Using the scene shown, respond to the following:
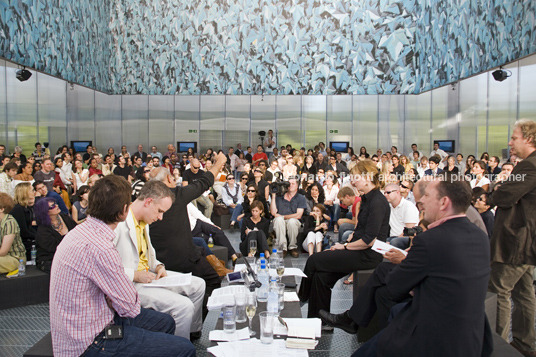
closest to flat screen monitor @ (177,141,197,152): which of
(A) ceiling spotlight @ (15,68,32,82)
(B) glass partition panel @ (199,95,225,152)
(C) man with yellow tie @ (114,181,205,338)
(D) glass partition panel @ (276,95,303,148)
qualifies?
(B) glass partition panel @ (199,95,225,152)

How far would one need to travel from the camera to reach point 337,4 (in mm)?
20453

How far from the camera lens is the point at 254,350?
2.68 meters

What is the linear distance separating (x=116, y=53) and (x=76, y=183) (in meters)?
10.6

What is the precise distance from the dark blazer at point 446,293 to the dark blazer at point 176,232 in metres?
2.32

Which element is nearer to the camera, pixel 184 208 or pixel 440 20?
pixel 184 208

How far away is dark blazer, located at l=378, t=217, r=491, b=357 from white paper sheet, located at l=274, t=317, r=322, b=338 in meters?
0.49

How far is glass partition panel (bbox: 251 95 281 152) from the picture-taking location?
67.9ft

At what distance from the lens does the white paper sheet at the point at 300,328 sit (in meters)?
2.85

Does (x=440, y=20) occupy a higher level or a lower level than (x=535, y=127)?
higher

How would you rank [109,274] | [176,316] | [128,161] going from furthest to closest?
[128,161] → [176,316] → [109,274]

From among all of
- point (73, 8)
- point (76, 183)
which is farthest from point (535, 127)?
point (73, 8)

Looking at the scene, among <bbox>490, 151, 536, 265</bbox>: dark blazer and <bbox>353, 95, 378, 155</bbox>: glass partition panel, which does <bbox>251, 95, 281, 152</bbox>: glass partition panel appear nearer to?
<bbox>353, 95, 378, 155</bbox>: glass partition panel

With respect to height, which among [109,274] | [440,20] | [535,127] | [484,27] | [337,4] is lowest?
[109,274]

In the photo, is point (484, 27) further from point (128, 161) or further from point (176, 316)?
point (176, 316)
